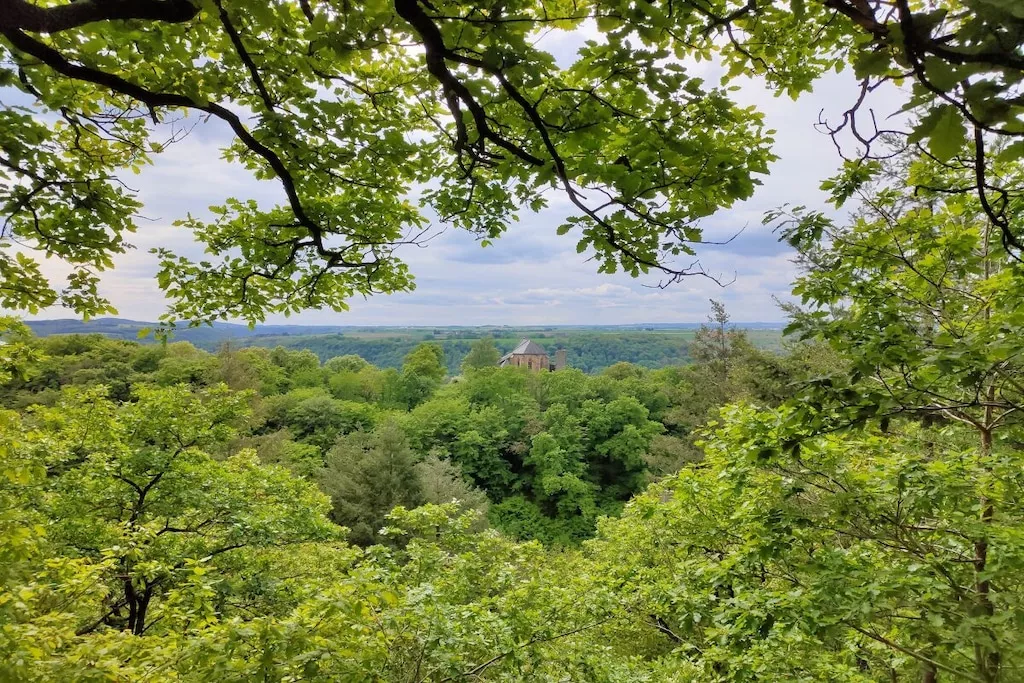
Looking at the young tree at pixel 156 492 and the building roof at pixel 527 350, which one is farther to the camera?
the building roof at pixel 527 350

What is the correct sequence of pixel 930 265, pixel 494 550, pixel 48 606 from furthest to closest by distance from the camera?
pixel 494 550 < pixel 48 606 < pixel 930 265

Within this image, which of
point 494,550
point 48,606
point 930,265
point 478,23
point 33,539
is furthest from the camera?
point 494,550

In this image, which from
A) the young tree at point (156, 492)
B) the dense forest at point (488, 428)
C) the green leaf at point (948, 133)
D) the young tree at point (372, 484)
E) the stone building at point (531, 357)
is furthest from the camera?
the stone building at point (531, 357)

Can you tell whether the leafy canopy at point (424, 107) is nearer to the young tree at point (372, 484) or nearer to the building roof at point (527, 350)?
the young tree at point (372, 484)

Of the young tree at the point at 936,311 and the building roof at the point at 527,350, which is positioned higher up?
the young tree at the point at 936,311

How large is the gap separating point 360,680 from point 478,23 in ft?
13.0

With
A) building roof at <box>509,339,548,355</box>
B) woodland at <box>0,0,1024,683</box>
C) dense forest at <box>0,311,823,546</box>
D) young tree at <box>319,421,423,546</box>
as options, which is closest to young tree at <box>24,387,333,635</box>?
woodland at <box>0,0,1024,683</box>

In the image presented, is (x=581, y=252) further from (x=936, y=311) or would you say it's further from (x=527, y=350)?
(x=527, y=350)

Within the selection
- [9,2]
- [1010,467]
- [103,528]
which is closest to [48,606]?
[103,528]

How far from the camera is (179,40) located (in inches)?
111

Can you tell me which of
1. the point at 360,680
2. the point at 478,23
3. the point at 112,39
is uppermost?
the point at 112,39

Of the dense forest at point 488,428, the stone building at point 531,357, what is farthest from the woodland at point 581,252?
the stone building at point 531,357

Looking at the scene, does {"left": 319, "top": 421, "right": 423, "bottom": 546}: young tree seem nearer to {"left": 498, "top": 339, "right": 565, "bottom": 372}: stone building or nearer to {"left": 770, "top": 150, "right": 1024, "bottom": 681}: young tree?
{"left": 770, "top": 150, "right": 1024, "bottom": 681}: young tree

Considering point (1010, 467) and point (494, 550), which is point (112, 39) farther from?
point (494, 550)
